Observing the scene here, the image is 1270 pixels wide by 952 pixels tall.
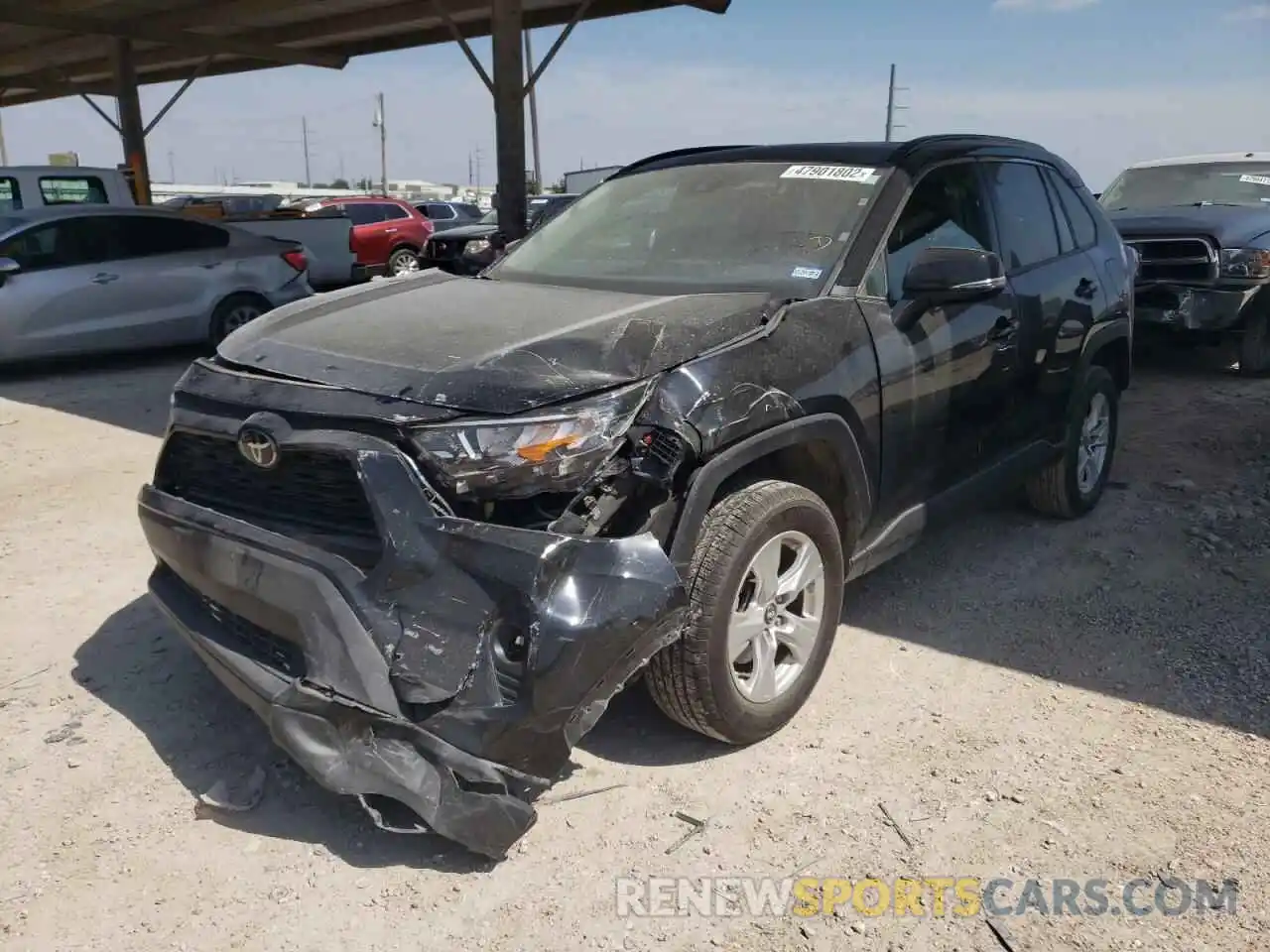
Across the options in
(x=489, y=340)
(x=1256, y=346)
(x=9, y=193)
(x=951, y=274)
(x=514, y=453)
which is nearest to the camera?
(x=514, y=453)

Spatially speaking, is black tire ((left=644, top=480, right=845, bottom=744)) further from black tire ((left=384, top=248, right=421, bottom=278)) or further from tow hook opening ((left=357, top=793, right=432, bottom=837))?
black tire ((left=384, top=248, right=421, bottom=278))

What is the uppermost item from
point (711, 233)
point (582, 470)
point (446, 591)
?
point (711, 233)

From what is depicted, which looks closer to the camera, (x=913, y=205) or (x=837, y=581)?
(x=837, y=581)

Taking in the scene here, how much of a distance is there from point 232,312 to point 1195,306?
862 centimetres

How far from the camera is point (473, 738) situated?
2.37 metres

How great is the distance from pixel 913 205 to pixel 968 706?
1.80 metres

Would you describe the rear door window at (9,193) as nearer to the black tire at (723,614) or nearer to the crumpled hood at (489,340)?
the crumpled hood at (489,340)

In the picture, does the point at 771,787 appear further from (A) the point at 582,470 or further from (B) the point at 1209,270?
(B) the point at 1209,270

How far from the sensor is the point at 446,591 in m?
2.41

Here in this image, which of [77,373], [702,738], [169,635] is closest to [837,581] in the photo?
[702,738]

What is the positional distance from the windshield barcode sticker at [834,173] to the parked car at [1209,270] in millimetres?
5726

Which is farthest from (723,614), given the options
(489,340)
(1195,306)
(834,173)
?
(1195,306)

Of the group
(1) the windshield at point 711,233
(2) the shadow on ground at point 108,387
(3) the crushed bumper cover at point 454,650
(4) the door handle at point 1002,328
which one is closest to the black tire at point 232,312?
(2) the shadow on ground at point 108,387

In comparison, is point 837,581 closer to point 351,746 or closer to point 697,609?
point 697,609
